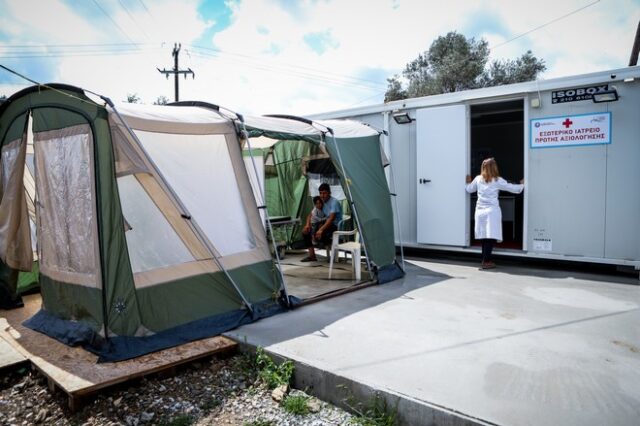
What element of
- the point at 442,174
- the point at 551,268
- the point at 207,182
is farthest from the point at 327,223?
the point at 551,268

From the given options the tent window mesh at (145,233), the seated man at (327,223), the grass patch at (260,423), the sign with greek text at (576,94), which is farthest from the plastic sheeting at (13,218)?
the sign with greek text at (576,94)

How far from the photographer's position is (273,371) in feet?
9.63

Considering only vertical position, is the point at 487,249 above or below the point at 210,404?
above

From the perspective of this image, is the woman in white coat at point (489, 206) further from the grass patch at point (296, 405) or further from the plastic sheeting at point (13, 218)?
the plastic sheeting at point (13, 218)

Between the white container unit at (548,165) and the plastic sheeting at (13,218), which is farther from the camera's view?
the white container unit at (548,165)

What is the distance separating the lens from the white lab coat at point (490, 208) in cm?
561

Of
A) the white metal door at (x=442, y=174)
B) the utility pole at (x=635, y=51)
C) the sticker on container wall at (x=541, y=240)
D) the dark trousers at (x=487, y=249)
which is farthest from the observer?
the utility pole at (x=635, y=51)

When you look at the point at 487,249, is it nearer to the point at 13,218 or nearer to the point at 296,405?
the point at 296,405

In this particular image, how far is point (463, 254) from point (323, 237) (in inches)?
94.8

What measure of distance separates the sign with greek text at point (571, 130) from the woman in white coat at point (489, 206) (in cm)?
57

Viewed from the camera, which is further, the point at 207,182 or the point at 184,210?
the point at 207,182

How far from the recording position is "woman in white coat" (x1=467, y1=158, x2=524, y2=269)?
5.61 meters

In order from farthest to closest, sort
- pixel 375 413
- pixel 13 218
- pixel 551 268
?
pixel 551 268 → pixel 13 218 → pixel 375 413

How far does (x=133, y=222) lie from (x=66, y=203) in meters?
0.63
